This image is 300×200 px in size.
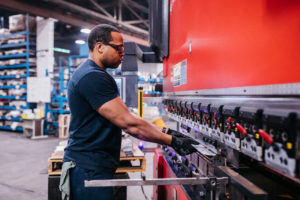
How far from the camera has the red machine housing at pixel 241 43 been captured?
2.78 ft

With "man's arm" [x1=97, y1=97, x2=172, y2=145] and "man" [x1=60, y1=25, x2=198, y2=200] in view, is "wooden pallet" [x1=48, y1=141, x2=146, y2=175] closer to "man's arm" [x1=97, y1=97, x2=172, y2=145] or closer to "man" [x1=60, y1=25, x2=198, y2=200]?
"man" [x1=60, y1=25, x2=198, y2=200]

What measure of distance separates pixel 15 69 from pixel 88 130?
31.1 ft

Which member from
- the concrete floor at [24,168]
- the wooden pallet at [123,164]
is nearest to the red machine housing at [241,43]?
the wooden pallet at [123,164]

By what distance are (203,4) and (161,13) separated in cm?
150

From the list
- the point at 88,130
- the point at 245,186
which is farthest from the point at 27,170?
the point at 245,186

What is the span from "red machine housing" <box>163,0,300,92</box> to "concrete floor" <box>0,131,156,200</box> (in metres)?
2.64

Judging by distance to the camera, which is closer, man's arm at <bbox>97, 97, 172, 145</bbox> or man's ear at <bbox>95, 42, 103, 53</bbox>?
man's arm at <bbox>97, 97, 172, 145</bbox>

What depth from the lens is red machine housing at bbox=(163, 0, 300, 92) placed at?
2.78ft

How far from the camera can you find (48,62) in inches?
337

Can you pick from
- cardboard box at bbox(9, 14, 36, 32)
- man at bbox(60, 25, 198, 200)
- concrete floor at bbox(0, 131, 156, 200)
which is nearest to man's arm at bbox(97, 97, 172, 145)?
man at bbox(60, 25, 198, 200)

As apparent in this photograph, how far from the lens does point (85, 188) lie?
1621 millimetres

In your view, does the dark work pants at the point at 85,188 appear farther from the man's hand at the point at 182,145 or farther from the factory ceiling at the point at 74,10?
the factory ceiling at the point at 74,10

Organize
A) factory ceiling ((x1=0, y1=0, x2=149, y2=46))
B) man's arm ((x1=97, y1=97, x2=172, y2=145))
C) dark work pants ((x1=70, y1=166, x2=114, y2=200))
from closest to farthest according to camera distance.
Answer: man's arm ((x1=97, y1=97, x2=172, y2=145)) < dark work pants ((x1=70, y1=166, x2=114, y2=200)) < factory ceiling ((x1=0, y1=0, x2=149, y2=46))

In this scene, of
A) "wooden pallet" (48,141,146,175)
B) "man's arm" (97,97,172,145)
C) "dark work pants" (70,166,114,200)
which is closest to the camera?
"man's arm" (97,97,172,145)
